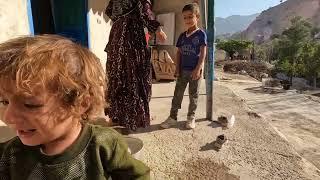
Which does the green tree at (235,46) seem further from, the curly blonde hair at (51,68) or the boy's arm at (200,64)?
the curly blonde hair at (51,68)

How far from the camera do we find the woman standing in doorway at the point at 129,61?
3.61 metres

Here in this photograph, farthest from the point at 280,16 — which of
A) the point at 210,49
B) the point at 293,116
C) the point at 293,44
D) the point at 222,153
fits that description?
the point at 222,153

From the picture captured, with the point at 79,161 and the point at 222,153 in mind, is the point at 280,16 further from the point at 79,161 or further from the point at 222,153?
the point at 79,161

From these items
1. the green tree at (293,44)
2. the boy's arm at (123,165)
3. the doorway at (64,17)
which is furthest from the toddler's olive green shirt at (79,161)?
the green tree at (293,44)

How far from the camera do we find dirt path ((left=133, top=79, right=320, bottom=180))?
3.21 meters

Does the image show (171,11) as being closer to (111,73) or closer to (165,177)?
(111,73)

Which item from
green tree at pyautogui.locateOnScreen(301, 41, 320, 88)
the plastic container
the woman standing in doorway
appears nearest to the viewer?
the plastic container

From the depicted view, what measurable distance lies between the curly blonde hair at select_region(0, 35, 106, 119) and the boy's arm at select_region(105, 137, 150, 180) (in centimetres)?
19

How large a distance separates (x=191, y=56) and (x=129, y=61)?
0.81 meters

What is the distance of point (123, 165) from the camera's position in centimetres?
122

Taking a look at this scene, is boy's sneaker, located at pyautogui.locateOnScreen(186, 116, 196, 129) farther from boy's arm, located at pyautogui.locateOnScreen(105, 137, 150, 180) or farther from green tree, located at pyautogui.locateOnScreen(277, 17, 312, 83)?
green tree, located at pyautogui.locateOnScreen(277, 17, 312, 83)

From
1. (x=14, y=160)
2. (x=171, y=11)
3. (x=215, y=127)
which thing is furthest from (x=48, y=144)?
(x=171, y=11)

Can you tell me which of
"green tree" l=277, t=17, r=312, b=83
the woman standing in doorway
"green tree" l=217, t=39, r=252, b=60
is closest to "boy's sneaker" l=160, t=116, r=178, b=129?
the woman standing in doorway

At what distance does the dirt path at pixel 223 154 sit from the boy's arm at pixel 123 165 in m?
1.88
